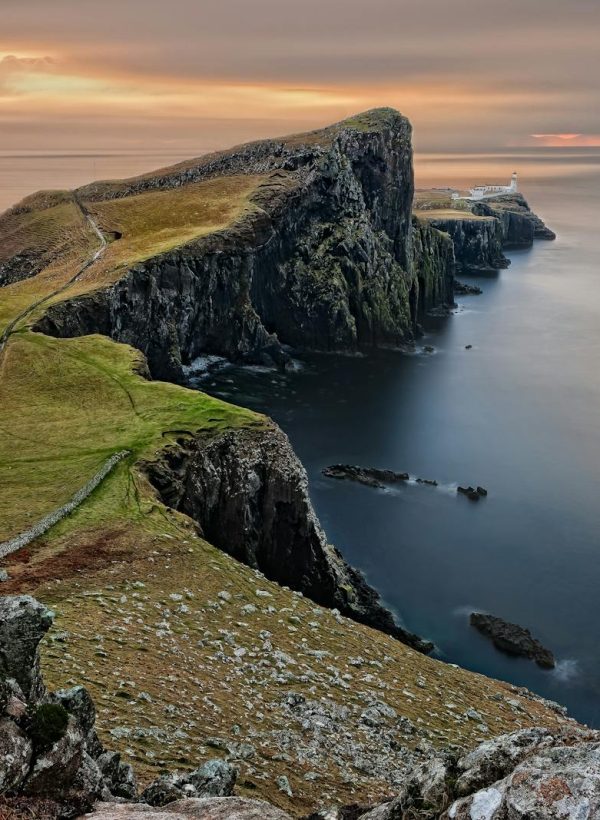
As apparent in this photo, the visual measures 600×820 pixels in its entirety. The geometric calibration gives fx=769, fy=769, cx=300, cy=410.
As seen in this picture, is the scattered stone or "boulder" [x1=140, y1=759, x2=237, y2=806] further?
the scattered stone

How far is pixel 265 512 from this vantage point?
210 ft

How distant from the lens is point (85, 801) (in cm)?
1864

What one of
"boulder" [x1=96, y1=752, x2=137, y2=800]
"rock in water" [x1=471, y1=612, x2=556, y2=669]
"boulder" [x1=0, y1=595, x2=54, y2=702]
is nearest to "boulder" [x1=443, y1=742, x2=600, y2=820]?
"boulder" [x1=96, y1=752, x2=137, y2=800]

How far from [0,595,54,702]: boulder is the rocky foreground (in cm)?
3

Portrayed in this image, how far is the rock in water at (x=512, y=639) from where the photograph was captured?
65.2 m

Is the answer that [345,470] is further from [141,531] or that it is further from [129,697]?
[129,697]

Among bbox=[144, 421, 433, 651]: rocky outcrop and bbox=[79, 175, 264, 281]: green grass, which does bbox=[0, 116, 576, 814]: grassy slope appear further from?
bbox=[79, 175, 264, 281]: green grass

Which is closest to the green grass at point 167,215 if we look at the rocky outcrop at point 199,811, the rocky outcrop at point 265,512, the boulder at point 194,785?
the rocky outcrop at point 265,512

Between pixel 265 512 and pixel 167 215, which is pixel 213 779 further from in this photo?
pixel 167 215

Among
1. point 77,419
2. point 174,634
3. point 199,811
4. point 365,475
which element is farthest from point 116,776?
point 365,475

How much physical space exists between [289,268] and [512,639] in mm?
121510

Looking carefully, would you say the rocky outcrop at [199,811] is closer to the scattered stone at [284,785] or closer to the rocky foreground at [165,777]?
the rocky foreground at [165,777]

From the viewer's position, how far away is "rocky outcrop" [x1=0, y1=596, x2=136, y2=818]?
18.1 metres

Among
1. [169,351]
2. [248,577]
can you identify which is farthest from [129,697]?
[169,351]
